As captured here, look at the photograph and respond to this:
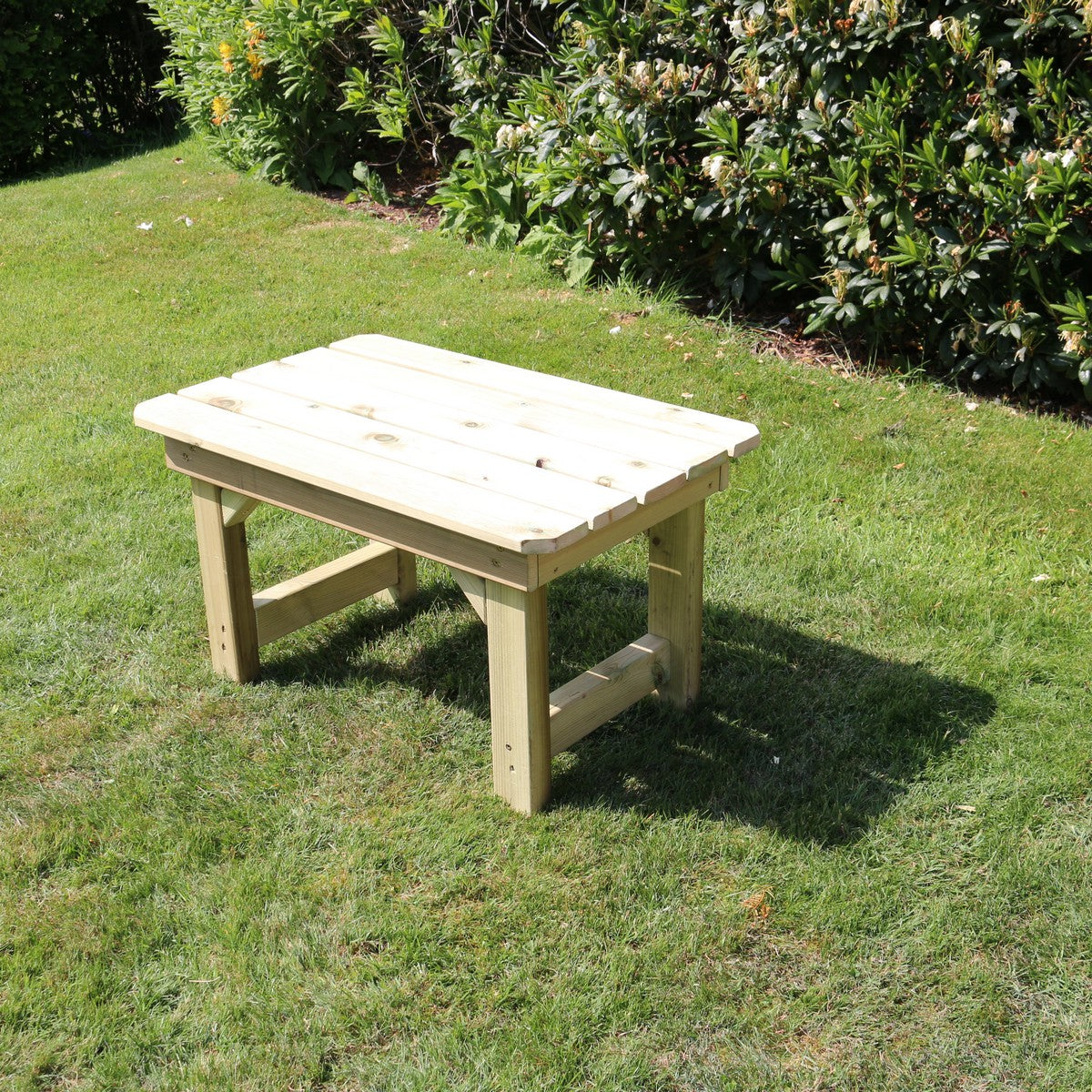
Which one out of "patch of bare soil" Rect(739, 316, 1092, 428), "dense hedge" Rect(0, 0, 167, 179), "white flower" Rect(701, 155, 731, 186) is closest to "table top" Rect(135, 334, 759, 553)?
"white flower" Rect(701, 155, 731, 186)

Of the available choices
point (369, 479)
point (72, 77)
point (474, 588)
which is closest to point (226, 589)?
point (369, 479)

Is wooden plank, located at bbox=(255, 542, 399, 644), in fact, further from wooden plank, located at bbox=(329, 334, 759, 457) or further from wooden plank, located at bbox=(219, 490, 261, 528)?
wooden plank, located at bbox=(329, 334, 759, 457)

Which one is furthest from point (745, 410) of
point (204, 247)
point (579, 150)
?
point (204, 247)

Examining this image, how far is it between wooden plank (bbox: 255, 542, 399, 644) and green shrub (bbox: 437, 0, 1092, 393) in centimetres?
238

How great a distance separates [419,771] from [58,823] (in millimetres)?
837

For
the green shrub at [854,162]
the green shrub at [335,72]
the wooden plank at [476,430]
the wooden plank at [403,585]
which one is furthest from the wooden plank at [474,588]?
the green shrub at [335,72]

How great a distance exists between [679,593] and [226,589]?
1179mm

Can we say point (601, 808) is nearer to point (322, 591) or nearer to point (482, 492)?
point (482, 492)

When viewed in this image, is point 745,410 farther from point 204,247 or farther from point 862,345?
point 204,247

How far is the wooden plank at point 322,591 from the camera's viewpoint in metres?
3.38

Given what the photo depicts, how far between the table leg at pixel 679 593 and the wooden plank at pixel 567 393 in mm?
185

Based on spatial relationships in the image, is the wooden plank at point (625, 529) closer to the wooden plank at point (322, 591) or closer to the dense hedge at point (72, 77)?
the wooden plank at point (322, 591)

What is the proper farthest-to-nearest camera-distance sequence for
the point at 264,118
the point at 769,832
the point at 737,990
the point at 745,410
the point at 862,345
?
1. the point at 264,118
2. the point at 862,345
3. the point at 745,410
4. the point at 769,832
5. the point at 737,990

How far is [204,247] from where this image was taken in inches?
273
